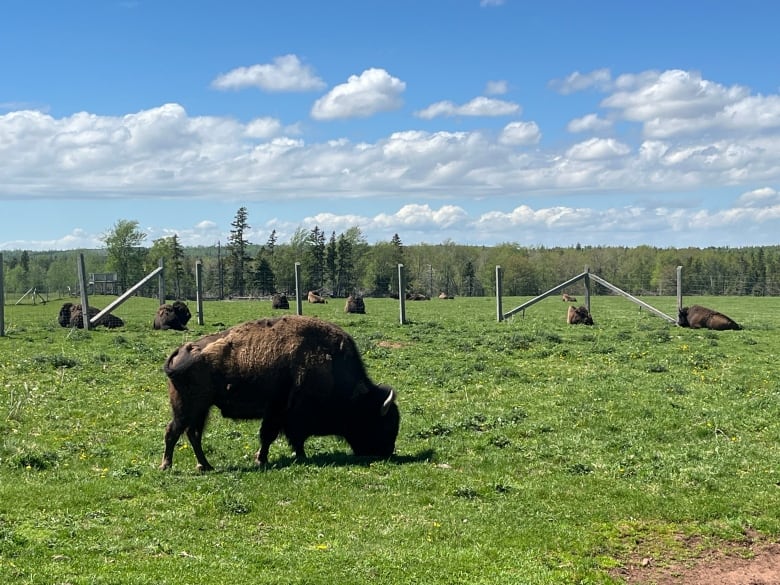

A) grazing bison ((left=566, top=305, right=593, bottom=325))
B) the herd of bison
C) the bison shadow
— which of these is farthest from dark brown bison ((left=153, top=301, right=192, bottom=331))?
the bison shadow

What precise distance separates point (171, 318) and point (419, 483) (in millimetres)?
18998

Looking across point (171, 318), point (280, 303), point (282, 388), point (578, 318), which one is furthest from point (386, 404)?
point (280, 303)

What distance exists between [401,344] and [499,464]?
11953mm

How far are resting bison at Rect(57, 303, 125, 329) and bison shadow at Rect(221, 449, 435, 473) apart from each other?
1808 centimetres

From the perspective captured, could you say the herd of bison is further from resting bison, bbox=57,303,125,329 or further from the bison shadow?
resting bison, bbox=57,303,125,329

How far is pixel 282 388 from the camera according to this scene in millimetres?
10703

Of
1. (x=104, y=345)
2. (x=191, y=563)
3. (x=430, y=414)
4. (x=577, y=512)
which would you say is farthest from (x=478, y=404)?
(x=104, y=345)

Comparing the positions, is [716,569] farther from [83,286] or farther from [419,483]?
[83,286]

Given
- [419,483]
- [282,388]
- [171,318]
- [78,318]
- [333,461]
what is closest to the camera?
[419,483]

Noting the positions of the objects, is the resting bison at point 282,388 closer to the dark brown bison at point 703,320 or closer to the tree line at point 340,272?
the dark brown bison at point 703,320

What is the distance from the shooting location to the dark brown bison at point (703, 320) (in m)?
28.1

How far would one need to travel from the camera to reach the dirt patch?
6719 mm

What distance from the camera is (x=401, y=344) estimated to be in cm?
2220

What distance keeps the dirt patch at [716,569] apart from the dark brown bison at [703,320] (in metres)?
22.5
